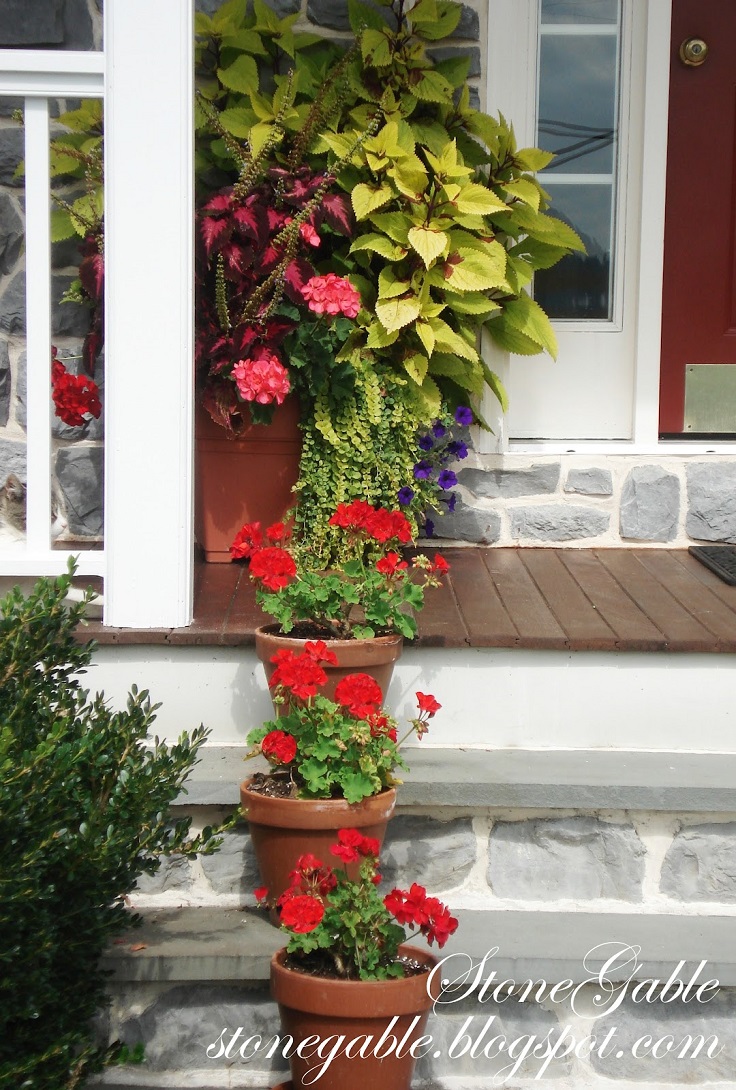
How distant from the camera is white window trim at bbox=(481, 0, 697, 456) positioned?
3.54m

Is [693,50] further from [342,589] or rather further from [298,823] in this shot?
[298,823]

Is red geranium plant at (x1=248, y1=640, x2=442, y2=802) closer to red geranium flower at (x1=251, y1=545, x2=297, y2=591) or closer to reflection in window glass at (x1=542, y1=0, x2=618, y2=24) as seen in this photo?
red geranium flower at (x1=251, y1=545, x2=297, y2=591)

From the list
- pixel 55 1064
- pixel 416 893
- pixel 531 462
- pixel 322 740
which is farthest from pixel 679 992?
pixel 531 462

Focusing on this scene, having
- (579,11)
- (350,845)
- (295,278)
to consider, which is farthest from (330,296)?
(350,845)

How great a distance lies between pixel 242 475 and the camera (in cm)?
346

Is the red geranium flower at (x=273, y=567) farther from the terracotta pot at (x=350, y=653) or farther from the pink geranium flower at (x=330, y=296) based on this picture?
the pink geranium flower at (x=330, y=296)

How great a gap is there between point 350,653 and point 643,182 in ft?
6.68

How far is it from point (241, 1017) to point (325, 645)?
0.69 metres

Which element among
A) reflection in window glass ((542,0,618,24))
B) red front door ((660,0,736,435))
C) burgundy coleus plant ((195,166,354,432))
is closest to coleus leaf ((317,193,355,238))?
burgundy coleus plant ((195,166,354,432))

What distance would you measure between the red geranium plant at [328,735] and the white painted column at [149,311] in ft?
1.69

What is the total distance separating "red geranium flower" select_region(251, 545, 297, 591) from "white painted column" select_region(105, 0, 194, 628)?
1.01 ft

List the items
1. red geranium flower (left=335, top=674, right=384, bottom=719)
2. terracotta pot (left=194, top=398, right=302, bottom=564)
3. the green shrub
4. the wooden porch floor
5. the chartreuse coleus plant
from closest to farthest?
the green shrub < red geranium flower (left=335, top=674, right=384, bottom=719) < the wooden porch floor < the chartreuse coleus plant < terracotta pot (left=194, top=398, right=302, bottom=564)

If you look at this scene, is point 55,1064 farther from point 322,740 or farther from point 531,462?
point 531,462

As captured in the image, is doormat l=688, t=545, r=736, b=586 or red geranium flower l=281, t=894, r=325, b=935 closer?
red geranium flower l=281, t=894, r=325, b=935
